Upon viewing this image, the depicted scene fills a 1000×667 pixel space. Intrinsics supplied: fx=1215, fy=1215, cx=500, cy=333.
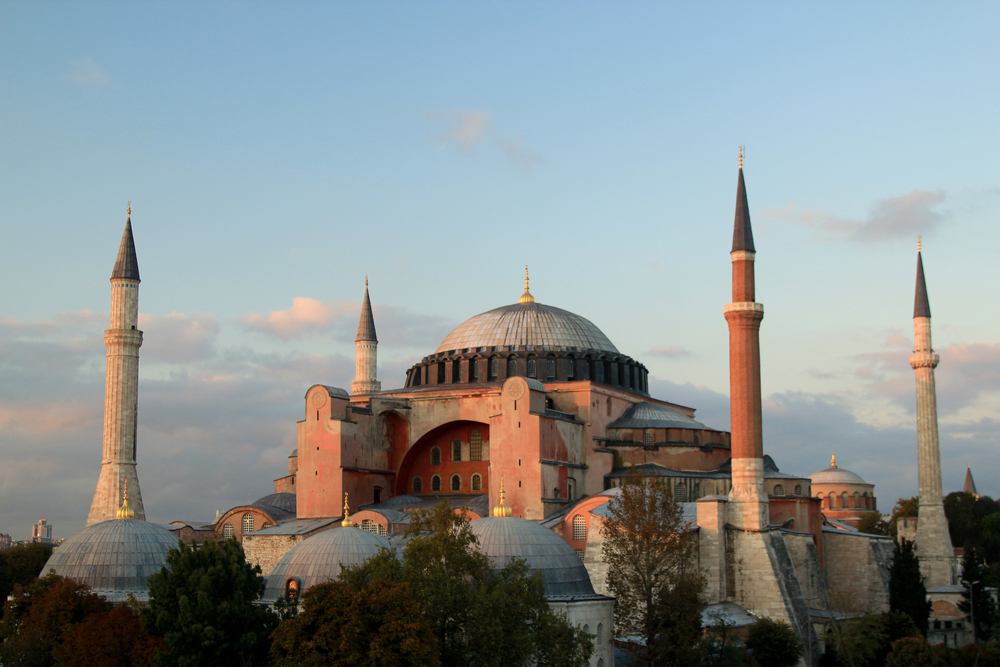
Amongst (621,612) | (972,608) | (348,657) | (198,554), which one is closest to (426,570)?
(348,657)

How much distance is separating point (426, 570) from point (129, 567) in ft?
20.8

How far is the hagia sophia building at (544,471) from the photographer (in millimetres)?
24922

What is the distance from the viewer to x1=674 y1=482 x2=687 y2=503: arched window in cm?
2945

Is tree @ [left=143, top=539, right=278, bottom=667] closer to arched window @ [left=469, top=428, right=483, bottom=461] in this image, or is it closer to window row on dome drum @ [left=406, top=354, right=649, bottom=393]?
arched window @ [left=469, top=428, right=483, bottom=461]

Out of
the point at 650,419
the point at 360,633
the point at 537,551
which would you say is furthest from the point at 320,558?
the point at 650,419

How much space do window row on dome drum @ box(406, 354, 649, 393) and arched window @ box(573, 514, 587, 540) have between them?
6708mm

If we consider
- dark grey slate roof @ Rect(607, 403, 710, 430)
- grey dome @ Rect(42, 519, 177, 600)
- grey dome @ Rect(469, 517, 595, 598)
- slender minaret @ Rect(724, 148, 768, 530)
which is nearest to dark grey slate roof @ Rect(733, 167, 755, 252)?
slender minaret @ Rect(724, 148, 768, 530)

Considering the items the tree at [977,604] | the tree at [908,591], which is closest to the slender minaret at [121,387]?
the tree at [908,591]

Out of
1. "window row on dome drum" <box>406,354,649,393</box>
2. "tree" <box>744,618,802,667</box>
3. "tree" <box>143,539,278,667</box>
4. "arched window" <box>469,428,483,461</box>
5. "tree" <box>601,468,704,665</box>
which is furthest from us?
"window row on dome drum" <box>406,354,649,393</box>

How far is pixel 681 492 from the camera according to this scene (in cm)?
2955

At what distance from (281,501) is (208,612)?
15.9 metres

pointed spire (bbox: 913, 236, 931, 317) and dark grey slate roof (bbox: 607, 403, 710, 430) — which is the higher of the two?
pointed spire (bbox: 913, 236, 931, 317)

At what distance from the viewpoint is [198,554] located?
18.5 meters

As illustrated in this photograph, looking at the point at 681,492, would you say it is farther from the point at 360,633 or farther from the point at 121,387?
the point at 360,633
